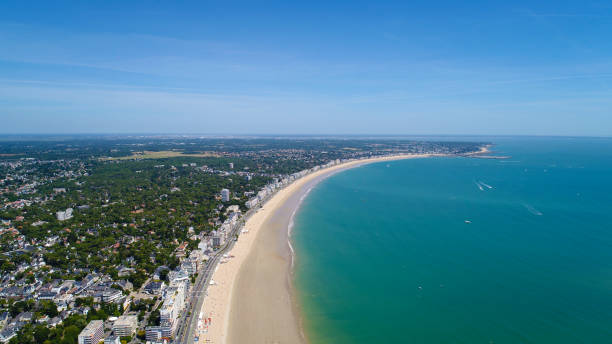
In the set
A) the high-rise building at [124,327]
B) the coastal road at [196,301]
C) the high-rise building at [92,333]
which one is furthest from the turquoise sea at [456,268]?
the high-rise building at [92,333]

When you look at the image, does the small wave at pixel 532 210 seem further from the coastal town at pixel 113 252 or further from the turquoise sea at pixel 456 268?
the coastal town at pixel 113 252

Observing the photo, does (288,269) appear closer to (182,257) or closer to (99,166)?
(182,257)

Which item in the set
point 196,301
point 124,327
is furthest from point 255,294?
point 124,327

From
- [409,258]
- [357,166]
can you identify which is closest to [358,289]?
[409,258]

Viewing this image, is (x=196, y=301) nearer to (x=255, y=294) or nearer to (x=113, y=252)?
(x=255, y=294)

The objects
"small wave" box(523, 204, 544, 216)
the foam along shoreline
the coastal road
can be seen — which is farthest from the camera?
"small wave" box(523, 204, 544, 216)

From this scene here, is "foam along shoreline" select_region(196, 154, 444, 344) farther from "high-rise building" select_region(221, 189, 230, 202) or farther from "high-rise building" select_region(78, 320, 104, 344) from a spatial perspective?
"high-rise building" select_region(221, 189, 230, 202)

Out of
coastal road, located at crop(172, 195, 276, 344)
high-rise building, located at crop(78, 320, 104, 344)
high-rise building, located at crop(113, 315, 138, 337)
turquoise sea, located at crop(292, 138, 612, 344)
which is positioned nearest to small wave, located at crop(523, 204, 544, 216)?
turquoise sea, located at crop(292, 138, 612, 344)
